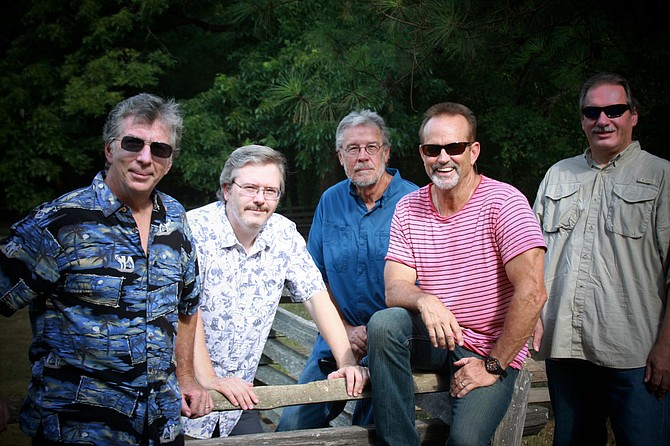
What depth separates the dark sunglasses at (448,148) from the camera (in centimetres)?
312

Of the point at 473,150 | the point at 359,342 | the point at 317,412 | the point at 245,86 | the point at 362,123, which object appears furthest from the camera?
the point at 245,86

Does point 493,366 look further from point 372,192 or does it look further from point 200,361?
point 372,192

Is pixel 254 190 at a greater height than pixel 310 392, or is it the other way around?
pixel 254 190

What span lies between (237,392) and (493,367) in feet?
3.35

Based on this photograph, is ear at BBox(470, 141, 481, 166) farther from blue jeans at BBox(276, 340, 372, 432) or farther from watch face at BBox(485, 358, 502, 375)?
blue jeans at BBox(276, 340, 372, 432)

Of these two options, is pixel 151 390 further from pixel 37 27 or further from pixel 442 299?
pixel 37 27

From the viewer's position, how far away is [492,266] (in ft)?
9.57

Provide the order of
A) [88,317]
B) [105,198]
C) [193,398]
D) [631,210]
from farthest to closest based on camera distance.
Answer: [631,210] → [193,398] → [105,198] → [88,317]

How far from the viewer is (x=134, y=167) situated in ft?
8.05

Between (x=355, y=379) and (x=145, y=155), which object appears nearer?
Result: (x=145, y=155)

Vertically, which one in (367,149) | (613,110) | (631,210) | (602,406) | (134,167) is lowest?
(602,406)

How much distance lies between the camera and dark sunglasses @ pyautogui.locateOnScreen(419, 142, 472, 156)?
3.12 meters

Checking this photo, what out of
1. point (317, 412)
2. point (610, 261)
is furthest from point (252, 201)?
point (610, 261)

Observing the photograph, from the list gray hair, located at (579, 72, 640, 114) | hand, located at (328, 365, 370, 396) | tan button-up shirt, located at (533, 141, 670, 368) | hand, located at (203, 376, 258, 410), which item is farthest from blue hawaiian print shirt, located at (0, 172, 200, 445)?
gray hair, located at (579, 72, 640, 114)
